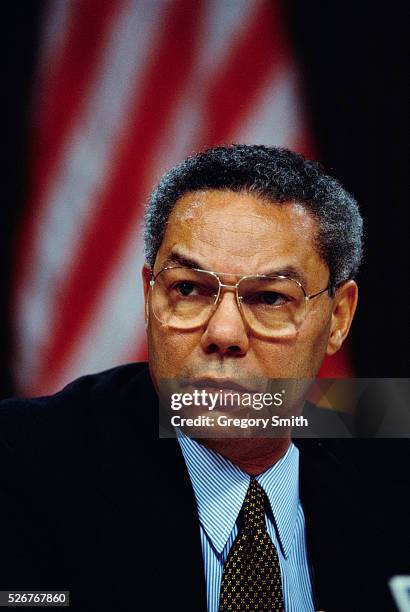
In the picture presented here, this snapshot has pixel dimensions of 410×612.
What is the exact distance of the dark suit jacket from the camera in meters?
0.97

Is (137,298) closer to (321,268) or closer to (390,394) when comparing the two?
(321,268)

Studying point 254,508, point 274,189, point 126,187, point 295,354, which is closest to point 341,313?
point 295,354

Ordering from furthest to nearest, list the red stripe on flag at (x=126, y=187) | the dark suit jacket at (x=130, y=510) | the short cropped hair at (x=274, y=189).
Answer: the red stripe on flag at (x=126, y=187) < the short cropped hair at (x=274, y=189) < the dark suit jacket at (x=130, y=510)

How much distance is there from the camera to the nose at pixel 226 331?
0.99 m

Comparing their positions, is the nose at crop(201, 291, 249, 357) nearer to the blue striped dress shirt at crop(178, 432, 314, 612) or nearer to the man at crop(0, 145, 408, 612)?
the man at crop(0, 145, 408, 612)

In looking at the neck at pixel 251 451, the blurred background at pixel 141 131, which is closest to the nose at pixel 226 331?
the neck at pixel 251 451

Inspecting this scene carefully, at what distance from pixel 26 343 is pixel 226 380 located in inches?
20.4

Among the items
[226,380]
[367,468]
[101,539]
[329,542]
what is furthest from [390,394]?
[101,539]

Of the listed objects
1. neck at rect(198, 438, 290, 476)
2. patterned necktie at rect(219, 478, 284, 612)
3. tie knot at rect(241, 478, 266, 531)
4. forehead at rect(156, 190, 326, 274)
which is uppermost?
forehead at rect(156, 190, 326, 274)

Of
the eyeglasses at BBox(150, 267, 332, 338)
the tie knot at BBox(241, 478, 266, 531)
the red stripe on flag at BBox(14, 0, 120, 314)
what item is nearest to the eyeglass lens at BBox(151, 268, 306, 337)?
the eyeglasses at BBox(150, 267, 332, 338)

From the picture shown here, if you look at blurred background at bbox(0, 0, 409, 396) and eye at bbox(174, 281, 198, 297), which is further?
blurred background at bbox(0, 0, 409, 396)

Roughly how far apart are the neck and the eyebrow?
0.91ft

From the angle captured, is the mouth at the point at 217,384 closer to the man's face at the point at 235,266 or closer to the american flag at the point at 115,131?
the man's face at the point at 235,266

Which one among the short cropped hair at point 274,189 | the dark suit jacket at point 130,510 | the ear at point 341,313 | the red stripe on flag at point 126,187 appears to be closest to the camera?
the dark suit jacket at point 130,510
